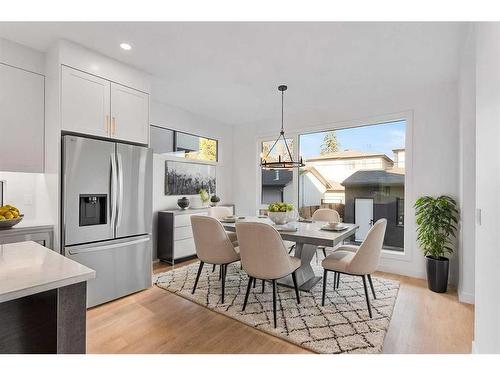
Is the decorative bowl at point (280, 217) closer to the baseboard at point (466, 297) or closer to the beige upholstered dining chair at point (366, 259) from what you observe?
the beige upholstered dining chair at point (366, 259)

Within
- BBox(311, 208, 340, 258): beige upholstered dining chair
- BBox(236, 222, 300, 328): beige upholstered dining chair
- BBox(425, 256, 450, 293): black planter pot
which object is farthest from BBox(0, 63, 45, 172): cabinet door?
BBox(425, 256, 450, 293): black planter pot

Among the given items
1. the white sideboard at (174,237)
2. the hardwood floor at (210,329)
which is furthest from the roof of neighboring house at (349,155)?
the white sideboard at (174,237)

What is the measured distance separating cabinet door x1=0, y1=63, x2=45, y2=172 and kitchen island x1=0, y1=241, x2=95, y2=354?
70.6 inches

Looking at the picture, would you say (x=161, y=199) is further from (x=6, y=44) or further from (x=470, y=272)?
(x=470, y=272)

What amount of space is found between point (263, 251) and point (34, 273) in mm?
1626

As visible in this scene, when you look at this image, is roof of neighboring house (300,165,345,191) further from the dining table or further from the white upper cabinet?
the white upper cabinet

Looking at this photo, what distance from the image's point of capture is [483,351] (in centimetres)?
147

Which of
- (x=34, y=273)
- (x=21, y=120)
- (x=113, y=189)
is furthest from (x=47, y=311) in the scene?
(x=21, y=120)

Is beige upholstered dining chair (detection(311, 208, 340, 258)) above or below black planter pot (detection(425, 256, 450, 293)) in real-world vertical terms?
above

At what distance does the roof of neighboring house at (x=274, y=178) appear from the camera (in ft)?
16.9

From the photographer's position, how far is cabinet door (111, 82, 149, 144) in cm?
288

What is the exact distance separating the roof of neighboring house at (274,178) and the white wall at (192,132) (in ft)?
2.54
